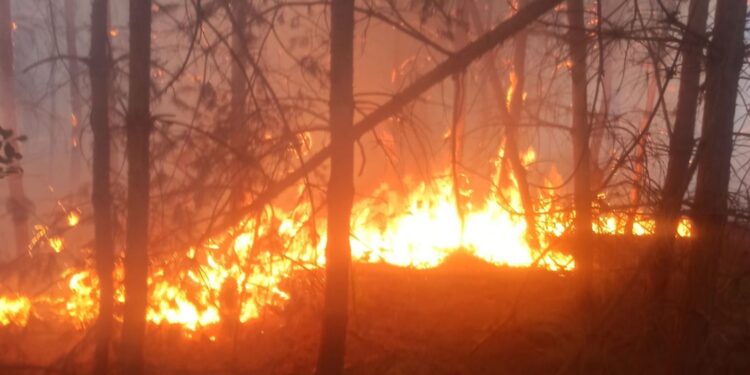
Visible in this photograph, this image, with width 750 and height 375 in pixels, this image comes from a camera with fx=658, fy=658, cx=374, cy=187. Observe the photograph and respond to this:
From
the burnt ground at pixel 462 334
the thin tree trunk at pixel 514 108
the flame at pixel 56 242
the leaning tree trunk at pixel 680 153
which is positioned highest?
the thin tree trunk at pixel 514 108

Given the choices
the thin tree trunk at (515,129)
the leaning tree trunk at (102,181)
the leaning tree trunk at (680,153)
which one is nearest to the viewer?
the leaning tree trunk at (680,153)

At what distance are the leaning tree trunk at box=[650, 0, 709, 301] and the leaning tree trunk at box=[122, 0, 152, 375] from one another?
474cm

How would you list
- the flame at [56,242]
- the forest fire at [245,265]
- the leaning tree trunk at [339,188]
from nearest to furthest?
the leaning tree trunk at [339,188]
the forest fire at [245,265]
the flame at [56,242]

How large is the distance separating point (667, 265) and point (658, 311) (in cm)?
48

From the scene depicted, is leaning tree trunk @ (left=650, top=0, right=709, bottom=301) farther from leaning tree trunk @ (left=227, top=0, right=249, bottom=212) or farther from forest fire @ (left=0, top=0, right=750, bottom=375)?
leaning tree trunk @ (left=227, top=0, right=249, bottom=212)

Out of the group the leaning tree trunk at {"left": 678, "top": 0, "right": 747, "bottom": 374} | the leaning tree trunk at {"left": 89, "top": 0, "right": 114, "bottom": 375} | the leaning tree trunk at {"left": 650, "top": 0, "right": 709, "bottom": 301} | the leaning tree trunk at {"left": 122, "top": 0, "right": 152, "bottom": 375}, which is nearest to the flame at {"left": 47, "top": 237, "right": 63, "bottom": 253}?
the leaning tree trunk at {"left": 89, "top": 0, "right": 114, "bottom": 375}

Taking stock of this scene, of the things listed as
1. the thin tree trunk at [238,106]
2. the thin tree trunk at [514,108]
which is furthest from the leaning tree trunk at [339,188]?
the thin tree trunk at [514,108]

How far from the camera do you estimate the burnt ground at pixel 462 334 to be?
6.33 m

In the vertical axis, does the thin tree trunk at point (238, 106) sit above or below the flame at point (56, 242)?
Result: above

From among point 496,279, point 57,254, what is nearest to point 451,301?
point 496,279

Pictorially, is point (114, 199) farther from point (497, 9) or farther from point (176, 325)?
point (497, 9)

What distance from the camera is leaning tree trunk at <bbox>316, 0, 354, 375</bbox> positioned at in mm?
5754

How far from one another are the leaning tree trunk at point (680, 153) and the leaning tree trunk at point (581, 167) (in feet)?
2.32

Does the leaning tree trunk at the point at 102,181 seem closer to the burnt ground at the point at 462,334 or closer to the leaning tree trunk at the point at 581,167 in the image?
the burnt ground at the point at 462,334
